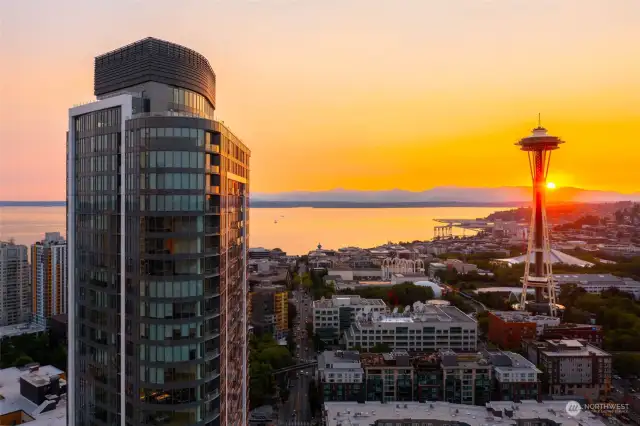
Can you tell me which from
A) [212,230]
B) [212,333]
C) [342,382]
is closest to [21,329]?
[342,382]

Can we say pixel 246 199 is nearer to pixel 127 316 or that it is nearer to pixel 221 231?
pixel 221 231

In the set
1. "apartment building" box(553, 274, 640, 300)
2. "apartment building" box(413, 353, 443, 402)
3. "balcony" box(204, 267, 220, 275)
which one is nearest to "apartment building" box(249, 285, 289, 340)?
"apartment building" box(413, 353, 443, 402)

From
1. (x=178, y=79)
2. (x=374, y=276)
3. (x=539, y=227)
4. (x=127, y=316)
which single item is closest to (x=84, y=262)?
(x=127, y=316)

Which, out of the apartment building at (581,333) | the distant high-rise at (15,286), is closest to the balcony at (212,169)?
the apartment building at (581,333)

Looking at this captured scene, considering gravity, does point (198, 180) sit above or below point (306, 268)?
above

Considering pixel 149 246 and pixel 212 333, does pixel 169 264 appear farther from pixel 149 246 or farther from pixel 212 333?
pixel 212 333

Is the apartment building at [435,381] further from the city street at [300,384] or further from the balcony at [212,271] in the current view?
the balcony at [212,271]

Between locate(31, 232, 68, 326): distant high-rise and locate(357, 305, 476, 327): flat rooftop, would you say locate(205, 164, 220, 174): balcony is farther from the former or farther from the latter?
locate(31, 232, 68, 326): distant high-rise
